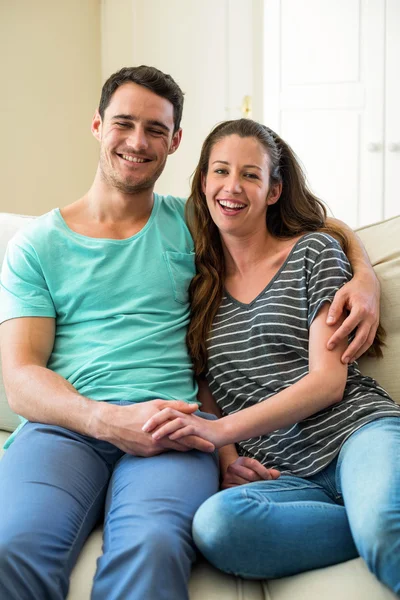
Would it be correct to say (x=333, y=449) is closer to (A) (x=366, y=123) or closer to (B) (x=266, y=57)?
(A) (x=366, y=123)

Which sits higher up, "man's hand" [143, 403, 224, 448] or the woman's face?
the woman's face

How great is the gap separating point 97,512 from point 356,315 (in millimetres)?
621

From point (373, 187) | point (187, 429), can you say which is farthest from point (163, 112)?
point (373, 187)

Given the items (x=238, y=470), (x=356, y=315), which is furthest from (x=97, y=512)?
(x=356, y=315)

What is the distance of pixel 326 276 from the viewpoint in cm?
156

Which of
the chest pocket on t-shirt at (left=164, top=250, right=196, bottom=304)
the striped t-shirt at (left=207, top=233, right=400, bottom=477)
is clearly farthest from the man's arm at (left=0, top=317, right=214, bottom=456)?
the chest pocket on t-shirt at (left=164, top=250, right=196, bottom=304)

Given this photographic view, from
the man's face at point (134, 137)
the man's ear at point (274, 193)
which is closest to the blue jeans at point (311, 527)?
the man's ear at point (274, 193)

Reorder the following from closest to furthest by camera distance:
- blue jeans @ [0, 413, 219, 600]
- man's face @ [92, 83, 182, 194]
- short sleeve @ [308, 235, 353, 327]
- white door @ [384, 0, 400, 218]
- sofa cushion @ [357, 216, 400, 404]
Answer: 1. blue jeans @ [0, 413, 219, 600]
2. short sleeve @ [308, 235, 353, 327]
3. sofa cushion @ [357, 216, 400, 404]
4. man's face @ [92, 83, 182, 194]
5. white door @ [384, 0, 400, 218]

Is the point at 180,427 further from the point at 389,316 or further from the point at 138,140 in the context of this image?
the point at 138,140

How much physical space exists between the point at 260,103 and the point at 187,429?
3257 mm

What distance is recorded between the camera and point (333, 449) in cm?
145

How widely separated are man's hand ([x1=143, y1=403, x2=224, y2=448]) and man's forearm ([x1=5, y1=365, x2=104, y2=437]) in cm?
13

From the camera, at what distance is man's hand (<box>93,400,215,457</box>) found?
1.42 meters

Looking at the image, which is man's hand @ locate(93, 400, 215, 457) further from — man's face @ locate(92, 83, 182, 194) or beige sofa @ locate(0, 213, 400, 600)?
man's face @ locate(92, 83, 182, 194)
